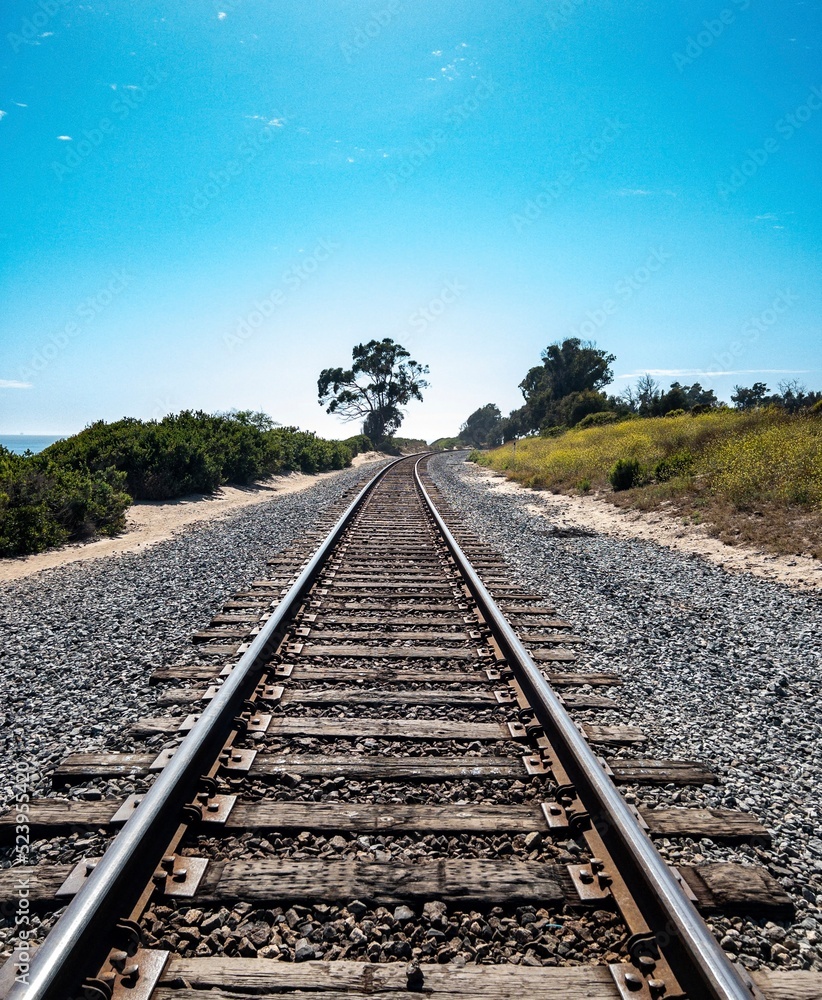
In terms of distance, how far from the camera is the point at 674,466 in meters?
14.3

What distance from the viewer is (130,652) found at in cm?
437

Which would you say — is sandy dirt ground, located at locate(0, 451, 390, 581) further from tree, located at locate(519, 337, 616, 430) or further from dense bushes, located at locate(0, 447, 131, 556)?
tree, located at locate(519, 337, 616, 430)

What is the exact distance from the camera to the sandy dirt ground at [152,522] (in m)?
8.58

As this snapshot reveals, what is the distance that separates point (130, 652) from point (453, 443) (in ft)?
302

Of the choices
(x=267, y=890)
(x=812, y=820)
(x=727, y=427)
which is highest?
Result: (x=727, y=427)

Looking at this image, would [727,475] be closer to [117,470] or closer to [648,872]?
[648,872]

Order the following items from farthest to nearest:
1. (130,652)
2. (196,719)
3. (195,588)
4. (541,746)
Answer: (195,588) < (130,652) < (196,719) < (541,746)

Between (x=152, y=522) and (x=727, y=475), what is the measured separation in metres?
11.4

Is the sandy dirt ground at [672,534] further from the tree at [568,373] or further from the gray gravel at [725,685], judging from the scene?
the tree at [568,373]

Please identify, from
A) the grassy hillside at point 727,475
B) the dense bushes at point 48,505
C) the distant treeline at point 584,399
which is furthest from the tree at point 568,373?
the dense bushes at point 48,505

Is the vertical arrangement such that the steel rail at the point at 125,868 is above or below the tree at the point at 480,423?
below

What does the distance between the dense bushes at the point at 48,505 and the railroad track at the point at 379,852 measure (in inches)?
275

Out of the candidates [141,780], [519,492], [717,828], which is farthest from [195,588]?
[519,492]

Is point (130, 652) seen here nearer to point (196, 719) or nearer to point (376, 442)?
point (196, 719)
